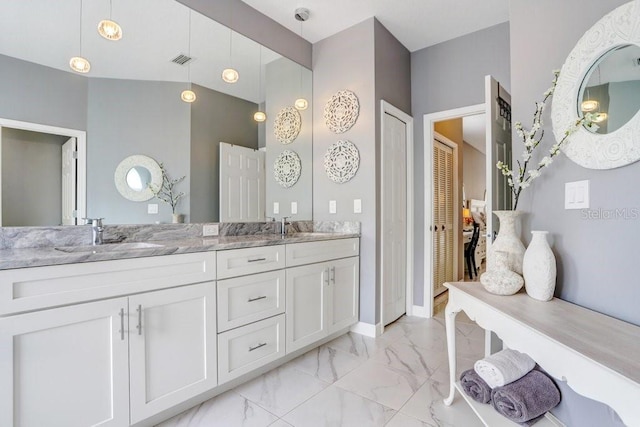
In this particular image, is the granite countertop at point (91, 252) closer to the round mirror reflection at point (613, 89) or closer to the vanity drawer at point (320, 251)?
the vanity drawer at point (320, 251)

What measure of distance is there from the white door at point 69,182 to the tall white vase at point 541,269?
232 centimetres

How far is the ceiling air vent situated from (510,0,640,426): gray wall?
208cm

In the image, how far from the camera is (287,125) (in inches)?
117

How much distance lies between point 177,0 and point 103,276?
1.88 metres

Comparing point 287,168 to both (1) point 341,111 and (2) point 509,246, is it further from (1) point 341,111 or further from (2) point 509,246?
(2) point 509,246

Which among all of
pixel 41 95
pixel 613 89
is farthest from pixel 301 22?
pixel 613 89

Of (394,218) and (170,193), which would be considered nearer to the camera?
(170,193)

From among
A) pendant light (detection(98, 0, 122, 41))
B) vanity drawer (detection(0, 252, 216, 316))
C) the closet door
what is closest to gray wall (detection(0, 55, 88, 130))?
pendant light (detection(98, 0, 122, 41))

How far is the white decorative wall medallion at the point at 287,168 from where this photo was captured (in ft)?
9.57

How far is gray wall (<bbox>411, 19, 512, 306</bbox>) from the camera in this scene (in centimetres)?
283

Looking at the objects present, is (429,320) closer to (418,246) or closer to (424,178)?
(418,246)

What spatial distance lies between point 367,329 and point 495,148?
5.97 feet

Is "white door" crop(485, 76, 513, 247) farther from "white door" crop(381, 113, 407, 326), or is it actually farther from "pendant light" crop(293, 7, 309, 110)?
"pendant light" crop(293, 7, 309, 110)

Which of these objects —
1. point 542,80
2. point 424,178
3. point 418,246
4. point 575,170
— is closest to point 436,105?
point 424,178
